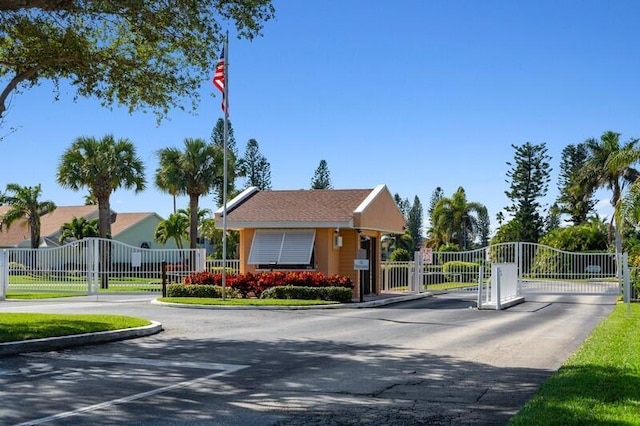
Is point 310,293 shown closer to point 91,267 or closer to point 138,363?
point 91,267

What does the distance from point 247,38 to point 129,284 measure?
1911 centimetres

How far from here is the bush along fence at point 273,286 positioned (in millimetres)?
24719

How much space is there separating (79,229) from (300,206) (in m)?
30.3

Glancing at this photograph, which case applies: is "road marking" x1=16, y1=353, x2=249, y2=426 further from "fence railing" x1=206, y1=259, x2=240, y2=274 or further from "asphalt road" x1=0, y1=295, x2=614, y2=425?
"fence railing" x1=206, y1=259, x2=240, y2=274

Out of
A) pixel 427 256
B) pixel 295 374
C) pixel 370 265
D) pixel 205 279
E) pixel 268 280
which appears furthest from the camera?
pixel 427 256

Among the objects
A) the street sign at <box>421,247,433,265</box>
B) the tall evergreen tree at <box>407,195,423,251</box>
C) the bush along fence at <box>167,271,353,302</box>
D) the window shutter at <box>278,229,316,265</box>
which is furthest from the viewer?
the tall evergreen tree at <box>407,195,423,251</box>

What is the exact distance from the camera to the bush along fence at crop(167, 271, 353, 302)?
2472 cm

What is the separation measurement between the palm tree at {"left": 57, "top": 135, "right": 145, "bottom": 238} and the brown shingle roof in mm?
11011

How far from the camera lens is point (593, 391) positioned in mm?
8031

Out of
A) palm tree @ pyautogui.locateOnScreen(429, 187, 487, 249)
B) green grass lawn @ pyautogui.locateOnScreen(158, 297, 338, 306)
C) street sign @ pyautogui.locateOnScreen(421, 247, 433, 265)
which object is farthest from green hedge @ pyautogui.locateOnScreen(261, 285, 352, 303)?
palm tree @ pyautogui.locateOnScreen(429, 187, 487, 249)

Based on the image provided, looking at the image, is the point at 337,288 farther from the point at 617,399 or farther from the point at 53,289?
the point at 617,399

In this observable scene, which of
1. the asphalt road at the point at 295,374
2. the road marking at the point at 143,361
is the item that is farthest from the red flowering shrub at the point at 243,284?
the road marking at the point at 143,361

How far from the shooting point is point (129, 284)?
3241 centimetres

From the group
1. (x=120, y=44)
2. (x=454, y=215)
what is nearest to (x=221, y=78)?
(x=120, y=44)
